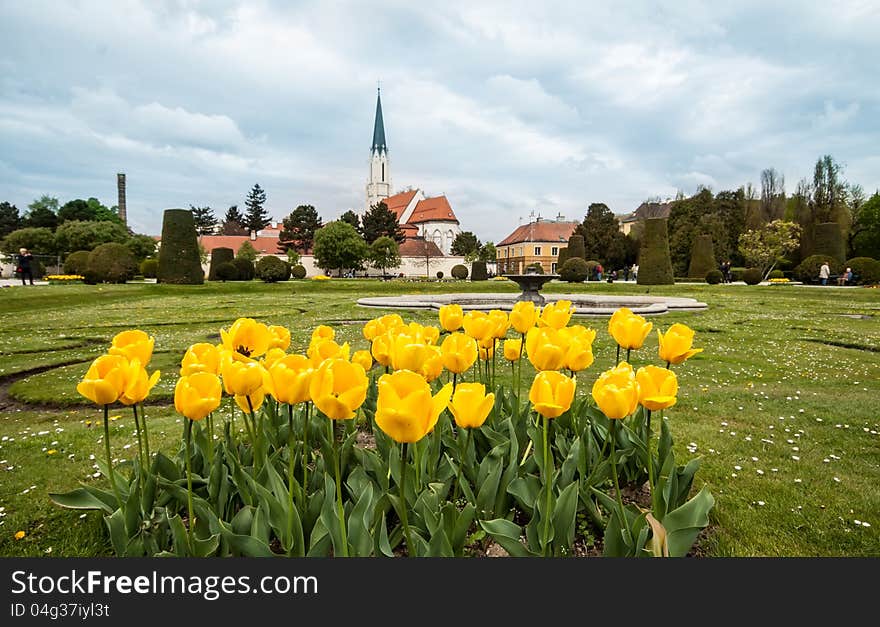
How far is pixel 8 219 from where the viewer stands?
2542 inches

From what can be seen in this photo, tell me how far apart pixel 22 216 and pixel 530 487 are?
84655 millimetres

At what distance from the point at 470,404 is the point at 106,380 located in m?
1.05

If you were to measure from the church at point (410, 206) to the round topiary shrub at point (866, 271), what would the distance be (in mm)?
47693

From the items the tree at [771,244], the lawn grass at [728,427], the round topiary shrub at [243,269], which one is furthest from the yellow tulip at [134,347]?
the tree at [771,244]

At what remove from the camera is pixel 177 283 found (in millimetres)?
25016

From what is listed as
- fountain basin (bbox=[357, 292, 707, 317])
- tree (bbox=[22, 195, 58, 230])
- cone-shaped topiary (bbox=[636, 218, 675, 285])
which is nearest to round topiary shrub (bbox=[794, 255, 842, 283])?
cone-shaped topiary (bbox=[636, 218, 675, 285])

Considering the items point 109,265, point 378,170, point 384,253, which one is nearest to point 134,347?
point 109,265

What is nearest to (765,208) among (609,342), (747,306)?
(747,306)

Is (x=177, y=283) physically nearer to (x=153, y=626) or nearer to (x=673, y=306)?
(x=673, y=306)

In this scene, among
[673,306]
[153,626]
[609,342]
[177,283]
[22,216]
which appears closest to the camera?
[153,626]

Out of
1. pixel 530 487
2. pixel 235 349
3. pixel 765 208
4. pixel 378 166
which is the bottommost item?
pixel 530 487

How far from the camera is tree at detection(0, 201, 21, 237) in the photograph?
63469 mm

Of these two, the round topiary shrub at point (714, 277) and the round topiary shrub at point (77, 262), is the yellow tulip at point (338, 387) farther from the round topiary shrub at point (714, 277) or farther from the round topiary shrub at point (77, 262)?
the round topiary shrub at point (714, 277)

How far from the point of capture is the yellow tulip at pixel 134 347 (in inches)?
63.7
